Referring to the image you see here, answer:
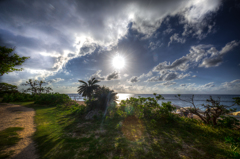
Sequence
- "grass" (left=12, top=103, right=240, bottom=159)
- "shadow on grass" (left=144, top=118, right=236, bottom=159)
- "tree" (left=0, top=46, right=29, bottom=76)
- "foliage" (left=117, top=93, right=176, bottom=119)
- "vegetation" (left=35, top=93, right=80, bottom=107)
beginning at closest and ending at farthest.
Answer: "shadow on grass" (left=144, top=118, right=236, bottom=159) → "grass" (left=12, top=103, right=240, bottom=159) → "foliage" (left=117, top=93, right=176, bottom=119) → "tree" (left=0, top=46, right=29, bottom=76) → "vegetation" (left=35, top=93, right=80, bottom=107)

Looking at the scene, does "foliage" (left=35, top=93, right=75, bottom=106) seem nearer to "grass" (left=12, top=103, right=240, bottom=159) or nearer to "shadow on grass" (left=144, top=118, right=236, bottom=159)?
"grass" (left=12, top=103, right=240, bottom=159)

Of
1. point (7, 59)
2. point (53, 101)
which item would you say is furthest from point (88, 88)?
point (7, 59)

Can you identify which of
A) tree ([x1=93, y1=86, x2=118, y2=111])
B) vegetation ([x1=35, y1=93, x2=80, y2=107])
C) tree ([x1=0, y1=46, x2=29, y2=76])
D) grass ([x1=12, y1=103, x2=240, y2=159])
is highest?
tree ([x1=0, y1=46, x2=29, y2=76])

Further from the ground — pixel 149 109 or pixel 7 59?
pixel 7 59

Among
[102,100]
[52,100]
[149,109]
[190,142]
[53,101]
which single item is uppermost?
[102,100]

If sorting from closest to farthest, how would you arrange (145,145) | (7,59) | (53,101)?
(145,145), (7,59), (53,101)

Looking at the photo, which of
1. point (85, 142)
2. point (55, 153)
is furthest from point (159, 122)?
point (55, 153)

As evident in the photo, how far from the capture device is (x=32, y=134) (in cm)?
643

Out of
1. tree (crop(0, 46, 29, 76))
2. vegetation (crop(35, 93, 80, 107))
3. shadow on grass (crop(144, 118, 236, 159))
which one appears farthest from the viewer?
vegetation (crop(35, 93, 80, 107))

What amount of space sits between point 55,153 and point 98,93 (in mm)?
8351

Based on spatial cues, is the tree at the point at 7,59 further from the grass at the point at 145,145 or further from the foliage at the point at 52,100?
the grass at the point at 145,145

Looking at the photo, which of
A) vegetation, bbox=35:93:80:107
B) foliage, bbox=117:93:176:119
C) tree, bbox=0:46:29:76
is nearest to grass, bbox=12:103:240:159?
foliage, bbox=117:93:176:119

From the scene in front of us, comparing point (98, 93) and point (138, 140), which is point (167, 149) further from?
point (98, 93)

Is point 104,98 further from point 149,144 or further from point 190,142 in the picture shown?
point 190,142
